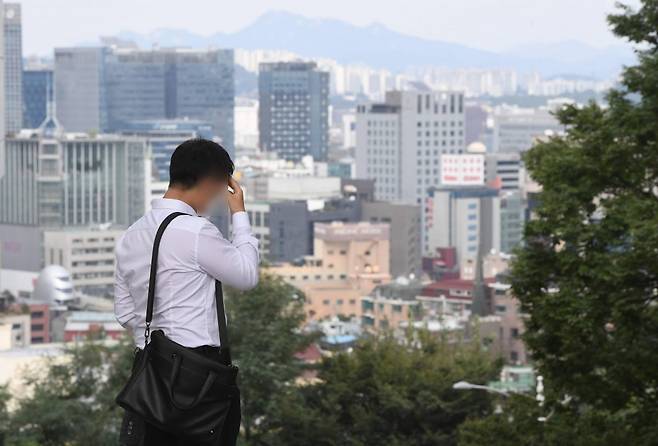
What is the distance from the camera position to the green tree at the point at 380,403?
20.4 meters

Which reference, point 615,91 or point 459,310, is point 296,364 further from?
point 459,310

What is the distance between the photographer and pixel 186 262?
5086mm

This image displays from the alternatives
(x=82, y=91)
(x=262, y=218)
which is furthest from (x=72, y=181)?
(x=82, y=91)

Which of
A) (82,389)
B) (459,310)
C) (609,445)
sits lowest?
(459,310)

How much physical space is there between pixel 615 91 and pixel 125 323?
26.6ft

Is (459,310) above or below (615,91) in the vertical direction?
below

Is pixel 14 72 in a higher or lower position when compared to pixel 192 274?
lower

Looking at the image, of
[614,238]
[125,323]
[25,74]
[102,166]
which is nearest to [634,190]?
[614,238]

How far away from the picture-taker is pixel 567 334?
1201 cm

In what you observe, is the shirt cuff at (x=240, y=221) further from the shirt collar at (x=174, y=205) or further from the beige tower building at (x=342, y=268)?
the beige tower building at (x=342, y=268)

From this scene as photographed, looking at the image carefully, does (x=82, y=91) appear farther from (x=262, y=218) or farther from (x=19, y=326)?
(x=19, y=326)

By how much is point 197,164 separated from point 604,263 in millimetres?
7004

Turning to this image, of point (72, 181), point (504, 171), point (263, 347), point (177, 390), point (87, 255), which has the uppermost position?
point (177, 390)

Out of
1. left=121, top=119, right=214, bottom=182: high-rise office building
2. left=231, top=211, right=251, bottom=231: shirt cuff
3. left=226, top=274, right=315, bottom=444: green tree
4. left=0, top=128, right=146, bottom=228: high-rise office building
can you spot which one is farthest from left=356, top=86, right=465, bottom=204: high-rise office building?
left=231, top=211, right=251, bottom=231: shirt cuff
